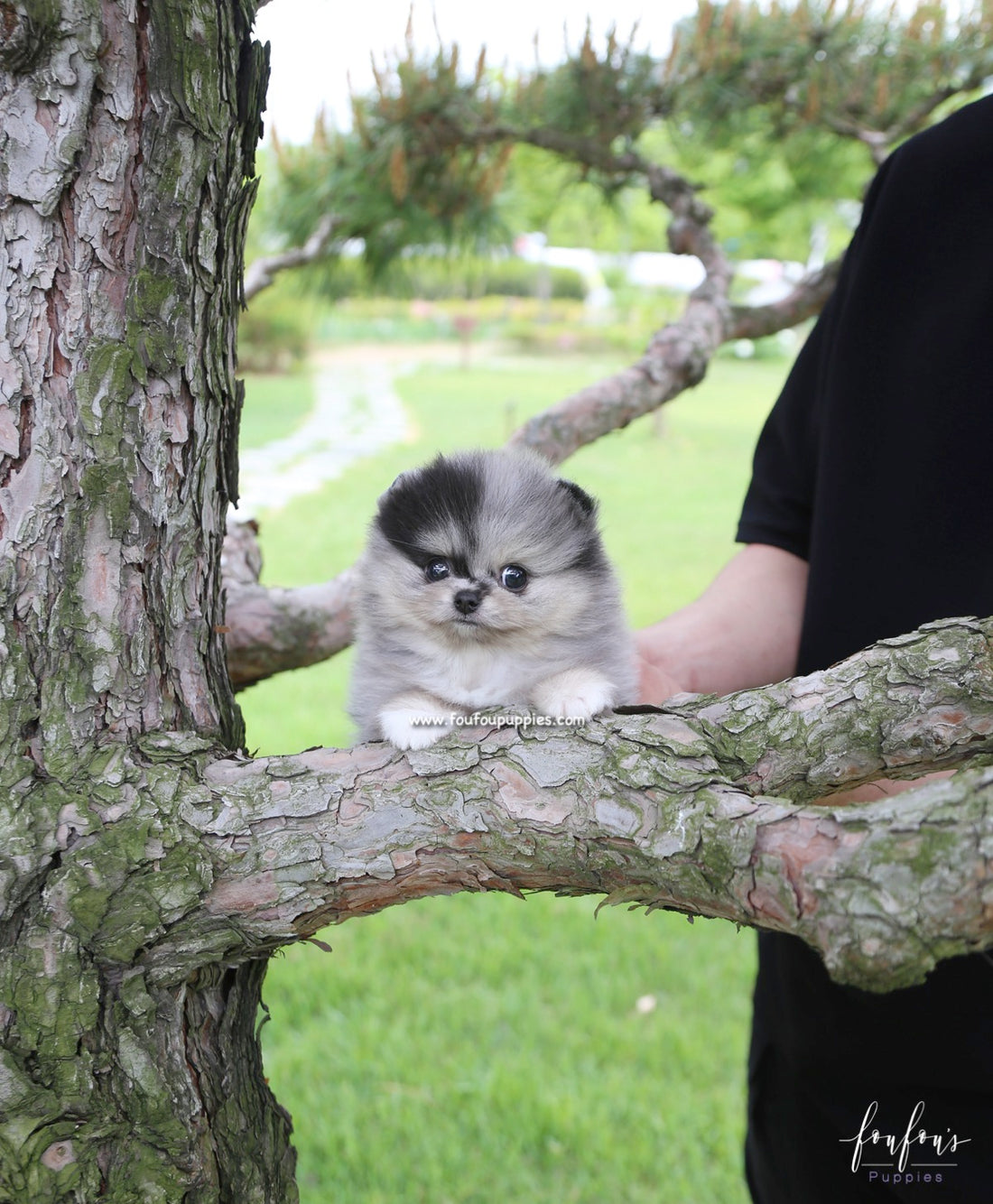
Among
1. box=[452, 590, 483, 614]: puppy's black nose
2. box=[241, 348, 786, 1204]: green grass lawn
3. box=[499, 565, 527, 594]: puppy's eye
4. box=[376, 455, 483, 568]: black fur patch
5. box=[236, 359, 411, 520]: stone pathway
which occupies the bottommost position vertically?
box=[241, 348, 786, 1204]: green grass lawn

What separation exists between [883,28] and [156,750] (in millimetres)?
2948

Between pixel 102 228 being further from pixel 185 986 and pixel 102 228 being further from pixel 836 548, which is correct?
pixel 836 548

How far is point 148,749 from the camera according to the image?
128 centimetres

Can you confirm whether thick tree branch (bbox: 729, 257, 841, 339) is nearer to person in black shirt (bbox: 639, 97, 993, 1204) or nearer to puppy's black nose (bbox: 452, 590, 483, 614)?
person in black shirt (bbox: 639, 97, 993, 1204)

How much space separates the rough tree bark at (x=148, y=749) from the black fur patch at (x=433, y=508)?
0.43m

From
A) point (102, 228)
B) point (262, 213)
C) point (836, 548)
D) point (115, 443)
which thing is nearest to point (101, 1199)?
point (115, 443)

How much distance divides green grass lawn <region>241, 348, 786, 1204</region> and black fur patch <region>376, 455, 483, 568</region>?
32 cm

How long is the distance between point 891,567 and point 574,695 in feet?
2.31

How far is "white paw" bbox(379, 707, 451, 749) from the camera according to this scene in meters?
1.34

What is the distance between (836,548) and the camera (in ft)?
6.04

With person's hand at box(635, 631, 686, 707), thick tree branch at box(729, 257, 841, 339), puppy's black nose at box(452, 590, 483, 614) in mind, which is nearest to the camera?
puppy's black nose at box(452, 590, 483, 614)

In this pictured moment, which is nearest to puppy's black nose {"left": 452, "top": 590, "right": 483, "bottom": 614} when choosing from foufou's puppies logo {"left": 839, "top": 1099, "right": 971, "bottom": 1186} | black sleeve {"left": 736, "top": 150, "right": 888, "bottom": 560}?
black sleeve {"left": 736, "top": 150, "right": 888, "bottom": 560}

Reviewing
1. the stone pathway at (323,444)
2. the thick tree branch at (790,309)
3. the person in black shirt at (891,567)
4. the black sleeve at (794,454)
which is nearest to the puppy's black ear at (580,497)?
the person in black shirt at (891,567)

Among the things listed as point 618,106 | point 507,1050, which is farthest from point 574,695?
point 507,1050
